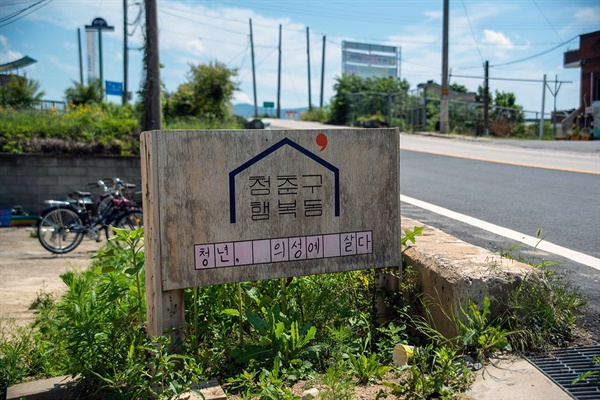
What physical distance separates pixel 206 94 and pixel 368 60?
62913 millimetres

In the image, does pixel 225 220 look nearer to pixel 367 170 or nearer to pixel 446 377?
pixel 367 170

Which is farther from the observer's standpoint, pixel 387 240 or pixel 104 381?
pixel 387 240

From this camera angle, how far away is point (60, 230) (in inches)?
381

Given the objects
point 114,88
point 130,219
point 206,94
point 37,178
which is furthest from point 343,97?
point 130,219

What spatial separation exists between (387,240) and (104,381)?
1931 mm

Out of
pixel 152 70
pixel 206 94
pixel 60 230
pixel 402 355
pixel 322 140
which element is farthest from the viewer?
pixel 206 94

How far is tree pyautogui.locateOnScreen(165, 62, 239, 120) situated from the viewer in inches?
885

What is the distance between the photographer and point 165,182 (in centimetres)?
335

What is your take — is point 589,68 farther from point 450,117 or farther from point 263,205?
point 263,205

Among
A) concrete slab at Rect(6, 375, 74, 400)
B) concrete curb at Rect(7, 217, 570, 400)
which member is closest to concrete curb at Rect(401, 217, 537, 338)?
concrete curb at Rect(7, 217, 570, 400)

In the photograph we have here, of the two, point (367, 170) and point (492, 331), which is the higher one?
point (367, 170)

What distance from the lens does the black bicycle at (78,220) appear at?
9.67 metres

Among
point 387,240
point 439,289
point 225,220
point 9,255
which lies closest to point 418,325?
point 439,289

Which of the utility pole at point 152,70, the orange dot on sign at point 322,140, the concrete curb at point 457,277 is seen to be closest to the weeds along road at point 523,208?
the concrete curb at point 457,277
